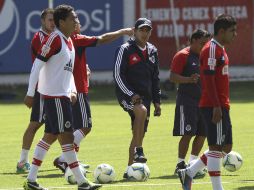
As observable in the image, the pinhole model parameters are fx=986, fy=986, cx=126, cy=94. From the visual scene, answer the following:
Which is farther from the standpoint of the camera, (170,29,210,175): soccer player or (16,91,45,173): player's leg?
(16,91,45,173): player's leg

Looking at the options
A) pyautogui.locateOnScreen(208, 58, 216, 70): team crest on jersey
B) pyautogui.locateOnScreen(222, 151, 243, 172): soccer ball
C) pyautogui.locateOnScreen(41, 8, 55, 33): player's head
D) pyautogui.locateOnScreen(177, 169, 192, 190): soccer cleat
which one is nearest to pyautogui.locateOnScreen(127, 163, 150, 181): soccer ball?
pyautogui.locateOnScreen(177, 169, 192, 190): soccer cleat

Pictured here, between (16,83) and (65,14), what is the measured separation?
2308cm

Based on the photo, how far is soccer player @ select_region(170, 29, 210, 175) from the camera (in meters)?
13.9

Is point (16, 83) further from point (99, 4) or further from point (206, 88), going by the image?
point (206, 88)

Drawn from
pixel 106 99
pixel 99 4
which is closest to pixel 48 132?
pixel 106 99

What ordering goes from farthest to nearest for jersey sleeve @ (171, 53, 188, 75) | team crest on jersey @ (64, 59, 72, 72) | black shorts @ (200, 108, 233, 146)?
jersey sleeve @ (171, 53, 188, 75), team crest on jersey @ (64, 59, 72, 72), black shorts @ (200, 108, 233, 146)

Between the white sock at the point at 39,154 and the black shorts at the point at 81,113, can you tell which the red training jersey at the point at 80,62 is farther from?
the white sock at the point at 39,154

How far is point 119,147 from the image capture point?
1744 centimetres

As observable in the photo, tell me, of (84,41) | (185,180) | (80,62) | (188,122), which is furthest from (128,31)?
(185,180)

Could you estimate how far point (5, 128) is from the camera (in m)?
21.6

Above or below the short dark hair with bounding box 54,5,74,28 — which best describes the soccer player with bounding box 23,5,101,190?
below

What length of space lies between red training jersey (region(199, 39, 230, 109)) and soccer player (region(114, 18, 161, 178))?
94.4 inches

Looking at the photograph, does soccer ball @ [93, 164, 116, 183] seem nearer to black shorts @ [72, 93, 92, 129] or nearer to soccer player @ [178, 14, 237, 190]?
black shorts @ [72, 93, 92, 129]

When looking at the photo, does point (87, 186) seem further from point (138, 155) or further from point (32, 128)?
point (32, 128)
